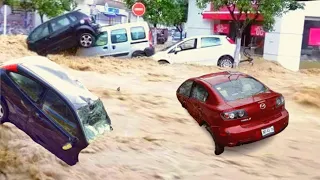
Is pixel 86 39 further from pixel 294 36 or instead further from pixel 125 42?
pixel 294 36

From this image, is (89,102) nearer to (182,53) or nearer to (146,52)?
(182,53)

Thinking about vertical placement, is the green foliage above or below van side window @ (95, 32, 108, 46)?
above

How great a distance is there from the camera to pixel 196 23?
15.2 meters

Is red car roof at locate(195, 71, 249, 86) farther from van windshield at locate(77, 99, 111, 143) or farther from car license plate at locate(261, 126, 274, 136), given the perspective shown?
van windshield at locate(77, 99, 111, 143)

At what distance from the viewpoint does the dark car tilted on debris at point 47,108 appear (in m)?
2.14

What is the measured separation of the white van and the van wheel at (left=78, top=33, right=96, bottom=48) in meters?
0.33

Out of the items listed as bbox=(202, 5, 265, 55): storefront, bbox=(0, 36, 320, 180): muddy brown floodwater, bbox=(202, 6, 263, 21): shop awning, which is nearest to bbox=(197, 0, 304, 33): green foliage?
bbox=(202, 5, 265, 55): storefront

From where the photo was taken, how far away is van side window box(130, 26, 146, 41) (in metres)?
6.50

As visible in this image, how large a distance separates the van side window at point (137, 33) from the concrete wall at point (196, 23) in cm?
771

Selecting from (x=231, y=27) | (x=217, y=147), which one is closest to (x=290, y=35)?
(x=231, y=27)

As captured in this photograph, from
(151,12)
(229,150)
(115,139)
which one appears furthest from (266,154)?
(151,12)

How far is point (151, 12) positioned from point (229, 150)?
11473 mm

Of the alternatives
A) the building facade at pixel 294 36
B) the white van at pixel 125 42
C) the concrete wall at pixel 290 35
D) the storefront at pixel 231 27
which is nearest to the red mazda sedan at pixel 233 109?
the white van at pixel 125 42

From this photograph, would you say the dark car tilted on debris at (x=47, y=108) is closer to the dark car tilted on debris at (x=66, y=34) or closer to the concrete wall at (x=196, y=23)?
the dark car tilted on debris at (x=66, y=34)
